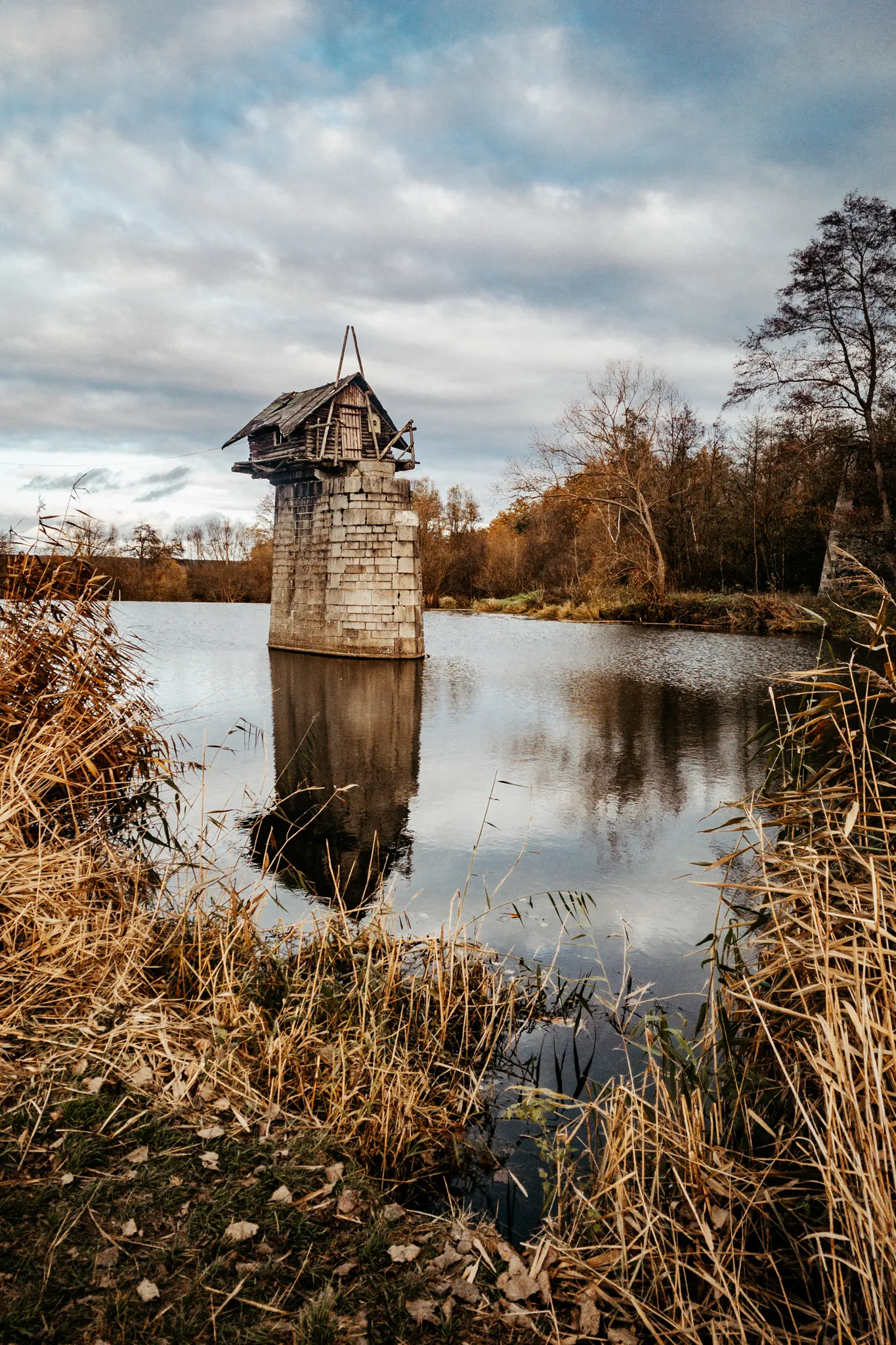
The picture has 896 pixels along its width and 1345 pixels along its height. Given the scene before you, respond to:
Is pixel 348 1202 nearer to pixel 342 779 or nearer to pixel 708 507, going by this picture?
pixel 342 779

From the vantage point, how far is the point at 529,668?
20469mm

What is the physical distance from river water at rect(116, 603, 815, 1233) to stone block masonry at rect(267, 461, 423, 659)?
2.89 ft

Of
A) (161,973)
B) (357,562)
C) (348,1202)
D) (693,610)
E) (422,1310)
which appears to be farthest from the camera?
(693,610)

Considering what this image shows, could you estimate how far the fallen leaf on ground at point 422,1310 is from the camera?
6.66 ft

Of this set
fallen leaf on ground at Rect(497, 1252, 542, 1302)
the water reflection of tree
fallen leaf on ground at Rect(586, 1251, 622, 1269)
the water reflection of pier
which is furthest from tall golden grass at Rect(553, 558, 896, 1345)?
the water reflection of tree

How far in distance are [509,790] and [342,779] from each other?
→ 2.06m

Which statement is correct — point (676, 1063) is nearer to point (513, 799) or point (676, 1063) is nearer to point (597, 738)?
point (513, 799)

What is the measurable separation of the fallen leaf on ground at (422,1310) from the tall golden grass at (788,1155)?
40 cm

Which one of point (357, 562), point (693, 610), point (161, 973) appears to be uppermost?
point (357, 562)

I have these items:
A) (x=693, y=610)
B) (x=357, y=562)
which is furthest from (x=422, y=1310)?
(x=693, y=610)

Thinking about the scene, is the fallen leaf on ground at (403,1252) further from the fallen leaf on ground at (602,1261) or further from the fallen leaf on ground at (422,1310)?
the fallen leaf on ground at (602,1261)

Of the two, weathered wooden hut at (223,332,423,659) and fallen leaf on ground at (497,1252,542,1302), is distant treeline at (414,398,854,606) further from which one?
fallen leaf on ground at (497,1252,542,1302)

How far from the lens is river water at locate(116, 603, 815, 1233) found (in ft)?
16.8

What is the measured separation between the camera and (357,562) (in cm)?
2025
